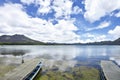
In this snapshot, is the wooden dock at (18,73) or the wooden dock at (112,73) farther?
the wooden dock at (112,73)

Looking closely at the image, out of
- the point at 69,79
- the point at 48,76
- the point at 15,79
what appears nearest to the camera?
Result: the point at 15,79

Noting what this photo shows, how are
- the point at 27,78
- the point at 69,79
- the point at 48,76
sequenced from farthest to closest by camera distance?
the point at 48,76, the point at 69,79, the point at 27,78

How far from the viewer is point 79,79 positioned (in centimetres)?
2492

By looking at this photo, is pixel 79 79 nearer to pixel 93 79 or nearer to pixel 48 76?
pixel 93 79

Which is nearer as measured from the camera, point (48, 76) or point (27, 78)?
point (27, 78)

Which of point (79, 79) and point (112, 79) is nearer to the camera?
point (112, 79)

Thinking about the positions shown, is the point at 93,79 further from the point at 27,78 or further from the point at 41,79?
the point at 27,78

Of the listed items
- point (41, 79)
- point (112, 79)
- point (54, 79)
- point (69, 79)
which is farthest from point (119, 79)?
point (41, 79)

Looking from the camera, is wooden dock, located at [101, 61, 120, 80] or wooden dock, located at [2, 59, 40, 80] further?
wooden dock, located at [101, 61, 120, 80]

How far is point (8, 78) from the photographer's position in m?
18.9

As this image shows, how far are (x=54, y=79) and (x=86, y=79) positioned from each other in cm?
570

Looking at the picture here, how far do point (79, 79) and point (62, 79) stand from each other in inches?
122

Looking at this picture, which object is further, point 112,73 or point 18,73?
point 112,73

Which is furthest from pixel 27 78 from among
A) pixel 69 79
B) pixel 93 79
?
pixel 93 79
